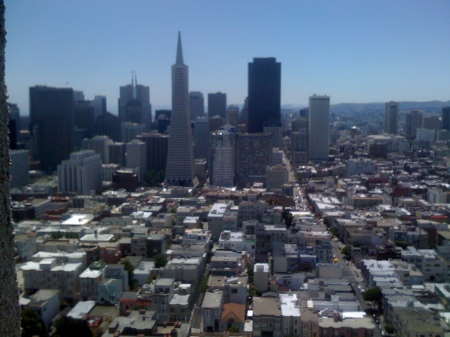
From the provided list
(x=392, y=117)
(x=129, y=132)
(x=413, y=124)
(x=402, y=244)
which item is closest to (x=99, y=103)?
(x=129, y=132)

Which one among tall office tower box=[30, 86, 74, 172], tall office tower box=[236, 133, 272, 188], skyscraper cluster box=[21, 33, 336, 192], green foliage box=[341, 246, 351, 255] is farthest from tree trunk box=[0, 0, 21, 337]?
tall office tower box=[30, 86, 74, 172]

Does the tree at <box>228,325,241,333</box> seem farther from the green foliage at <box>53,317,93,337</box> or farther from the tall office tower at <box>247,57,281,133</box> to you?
the tall office tower at <box>247,57,281,133</box>

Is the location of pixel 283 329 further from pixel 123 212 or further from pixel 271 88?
pixel 271 88

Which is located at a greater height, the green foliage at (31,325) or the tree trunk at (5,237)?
the tree trunk at (5,237)

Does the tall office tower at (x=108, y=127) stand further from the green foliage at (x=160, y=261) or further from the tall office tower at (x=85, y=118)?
the green foliage at (x=160, y=261)

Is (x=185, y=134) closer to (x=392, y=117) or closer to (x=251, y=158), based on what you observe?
(x=251, y=158)

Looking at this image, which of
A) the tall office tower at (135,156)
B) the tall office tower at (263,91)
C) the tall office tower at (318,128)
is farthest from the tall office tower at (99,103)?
the tall office tower at (135,156)
